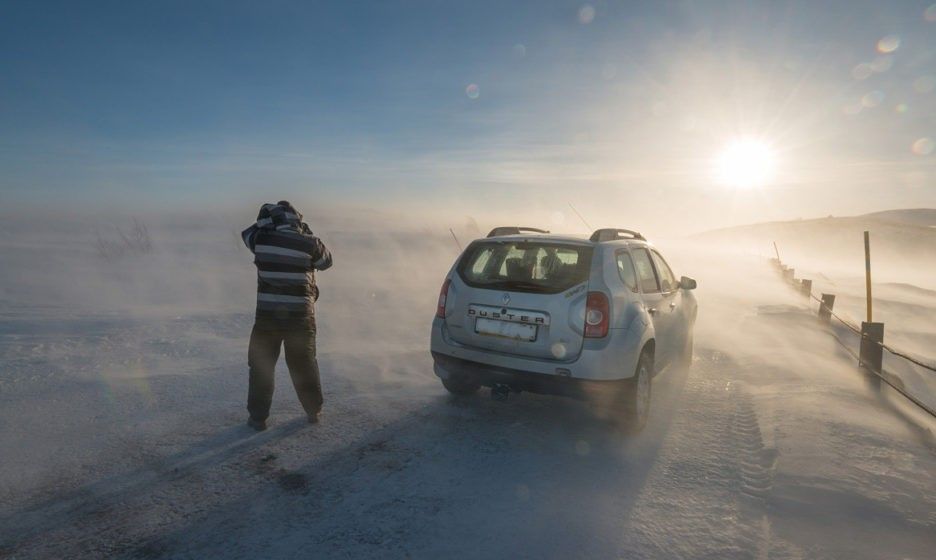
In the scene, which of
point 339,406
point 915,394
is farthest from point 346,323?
point 915,394

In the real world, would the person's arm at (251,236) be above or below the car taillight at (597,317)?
above

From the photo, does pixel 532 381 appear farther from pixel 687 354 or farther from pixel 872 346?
pixel 872 346

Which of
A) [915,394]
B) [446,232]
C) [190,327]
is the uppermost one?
[446,232]

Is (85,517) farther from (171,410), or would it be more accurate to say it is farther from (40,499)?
(171,410)

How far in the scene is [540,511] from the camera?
3471mm

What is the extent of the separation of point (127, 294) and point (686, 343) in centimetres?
1230

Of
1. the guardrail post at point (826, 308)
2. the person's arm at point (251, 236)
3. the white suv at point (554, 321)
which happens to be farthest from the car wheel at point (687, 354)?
the guardrail post at point (826, 308)

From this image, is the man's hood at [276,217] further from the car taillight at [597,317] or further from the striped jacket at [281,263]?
the car taillight at [597,317]

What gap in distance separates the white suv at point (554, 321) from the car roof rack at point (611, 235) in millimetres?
16

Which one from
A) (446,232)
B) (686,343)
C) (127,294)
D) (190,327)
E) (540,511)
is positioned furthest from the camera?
(446,232)

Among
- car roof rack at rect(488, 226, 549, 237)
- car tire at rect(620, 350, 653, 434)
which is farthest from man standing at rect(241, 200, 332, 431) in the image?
car tire at rect(620, 350, 653, 434)

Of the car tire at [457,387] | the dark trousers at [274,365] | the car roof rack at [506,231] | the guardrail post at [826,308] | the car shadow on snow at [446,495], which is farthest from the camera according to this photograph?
the guardrail post at [826,308]

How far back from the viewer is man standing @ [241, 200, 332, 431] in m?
4.71

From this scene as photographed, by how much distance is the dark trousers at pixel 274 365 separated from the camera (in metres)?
4.80
